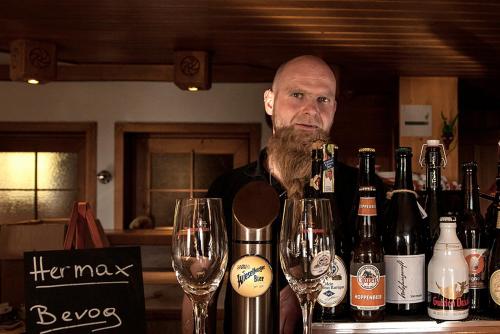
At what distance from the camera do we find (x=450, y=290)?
2.49 feet

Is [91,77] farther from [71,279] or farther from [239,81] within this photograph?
[71,279]

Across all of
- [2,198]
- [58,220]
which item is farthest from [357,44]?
[2,198]

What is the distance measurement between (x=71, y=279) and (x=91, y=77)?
3069 mm

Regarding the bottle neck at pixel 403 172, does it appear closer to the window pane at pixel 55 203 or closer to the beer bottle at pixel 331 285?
the beer bottle at pixel 331 285

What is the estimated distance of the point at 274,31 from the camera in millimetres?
2523

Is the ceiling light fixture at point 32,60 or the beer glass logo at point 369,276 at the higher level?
the ceiling light fixture at point 32,60

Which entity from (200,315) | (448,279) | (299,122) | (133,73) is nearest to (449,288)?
(448,279)

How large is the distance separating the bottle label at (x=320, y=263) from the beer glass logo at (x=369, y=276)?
0.13 m

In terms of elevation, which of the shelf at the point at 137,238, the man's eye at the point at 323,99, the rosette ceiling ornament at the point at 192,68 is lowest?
the shelf at the point at 137,238

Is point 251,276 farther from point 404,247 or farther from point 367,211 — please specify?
point 404,247

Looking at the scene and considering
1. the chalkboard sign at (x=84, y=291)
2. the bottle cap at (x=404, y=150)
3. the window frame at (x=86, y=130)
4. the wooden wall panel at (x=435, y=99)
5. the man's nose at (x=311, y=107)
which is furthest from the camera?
the window frame at (x=86, y=130)

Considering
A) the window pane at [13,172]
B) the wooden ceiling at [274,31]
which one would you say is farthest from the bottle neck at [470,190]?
the window pane at [13,172]

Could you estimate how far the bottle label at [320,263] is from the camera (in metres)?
0.65

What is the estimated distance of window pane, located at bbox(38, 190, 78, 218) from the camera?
4.07 metres
